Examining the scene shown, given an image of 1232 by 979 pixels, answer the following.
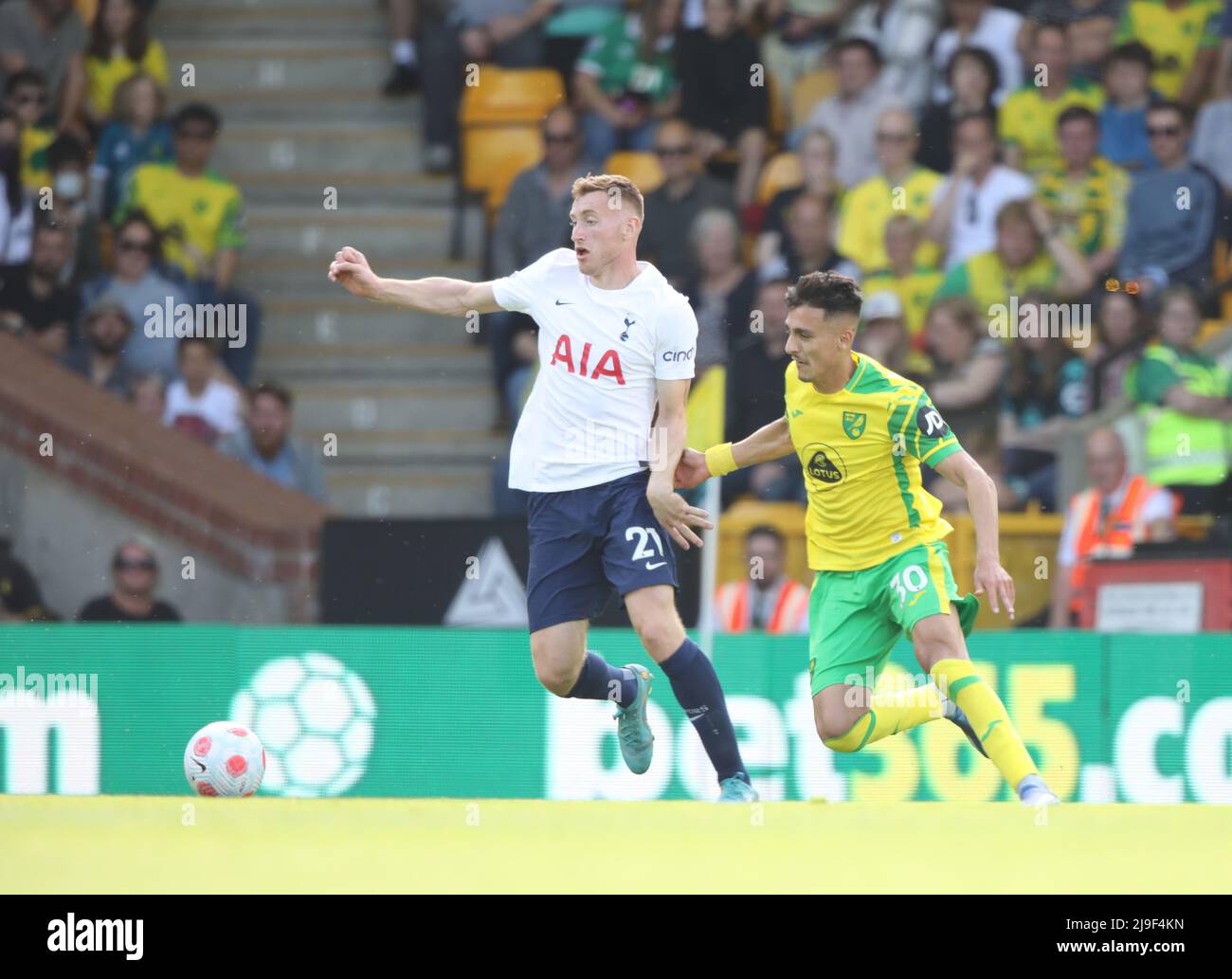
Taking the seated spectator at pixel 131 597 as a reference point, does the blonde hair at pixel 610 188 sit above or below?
above

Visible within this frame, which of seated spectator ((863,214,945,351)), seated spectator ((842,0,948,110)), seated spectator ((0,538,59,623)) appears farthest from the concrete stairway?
seated spectator ((842,0,948,110))

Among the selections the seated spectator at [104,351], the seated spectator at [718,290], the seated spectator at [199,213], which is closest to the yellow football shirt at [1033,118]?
the seated spectator at [718,290]

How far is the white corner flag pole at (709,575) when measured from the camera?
33.4 ft

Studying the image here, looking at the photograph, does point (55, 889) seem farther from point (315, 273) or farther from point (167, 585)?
point (315, 273)

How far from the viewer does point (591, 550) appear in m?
7.22

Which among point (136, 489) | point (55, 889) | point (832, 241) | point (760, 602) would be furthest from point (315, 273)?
point (55, 889)

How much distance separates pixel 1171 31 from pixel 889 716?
7.59 metres

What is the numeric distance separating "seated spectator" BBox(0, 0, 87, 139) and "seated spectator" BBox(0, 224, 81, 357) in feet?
3.80

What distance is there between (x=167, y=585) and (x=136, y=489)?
0.64m

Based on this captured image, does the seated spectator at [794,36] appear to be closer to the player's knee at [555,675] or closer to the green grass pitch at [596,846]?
the player's knee at [555,675]

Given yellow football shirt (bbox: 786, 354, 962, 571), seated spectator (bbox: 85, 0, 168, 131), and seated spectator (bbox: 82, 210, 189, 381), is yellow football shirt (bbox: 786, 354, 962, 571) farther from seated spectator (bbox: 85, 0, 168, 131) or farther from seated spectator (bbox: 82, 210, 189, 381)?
seated spectator (bbox: 85, 0, 168, 131)

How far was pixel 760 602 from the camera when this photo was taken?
35.9 feet

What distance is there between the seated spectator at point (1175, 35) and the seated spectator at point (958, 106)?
1177 millimetres

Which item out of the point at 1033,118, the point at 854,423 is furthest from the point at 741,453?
the point at 1033,118
